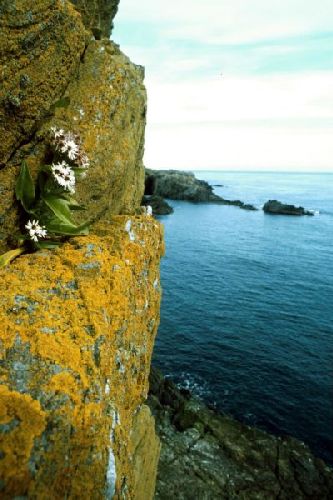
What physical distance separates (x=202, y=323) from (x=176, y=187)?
124413 millimetres

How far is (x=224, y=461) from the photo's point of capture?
23.9 meters

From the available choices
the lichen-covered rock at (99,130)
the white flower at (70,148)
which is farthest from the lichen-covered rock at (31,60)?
the white flower at (70,148)

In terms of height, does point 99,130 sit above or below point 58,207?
above

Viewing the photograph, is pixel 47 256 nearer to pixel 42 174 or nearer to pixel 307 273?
pixel 42 174

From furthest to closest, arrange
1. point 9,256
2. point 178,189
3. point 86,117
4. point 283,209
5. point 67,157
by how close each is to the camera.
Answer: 1. point 178,189
2. point 283,209
3. point 86,117
4. point 67,157
5. point 9,256

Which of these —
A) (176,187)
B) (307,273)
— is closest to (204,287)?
(307,273)

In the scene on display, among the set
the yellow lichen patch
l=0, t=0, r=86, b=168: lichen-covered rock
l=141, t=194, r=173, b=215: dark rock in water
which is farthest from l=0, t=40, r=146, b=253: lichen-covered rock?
l=141, t=194, r=173, b=215: dark rock in water

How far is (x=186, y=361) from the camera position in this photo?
36.2 metres

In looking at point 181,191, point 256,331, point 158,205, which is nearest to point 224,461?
point 256,331

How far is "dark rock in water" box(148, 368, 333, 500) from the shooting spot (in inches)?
846

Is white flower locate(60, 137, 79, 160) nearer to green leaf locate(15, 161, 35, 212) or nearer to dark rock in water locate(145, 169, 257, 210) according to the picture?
green leaf locate(15, 161, 35, 212)

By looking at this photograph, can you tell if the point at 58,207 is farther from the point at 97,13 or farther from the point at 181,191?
the point at 181,191

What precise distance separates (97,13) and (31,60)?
432cm

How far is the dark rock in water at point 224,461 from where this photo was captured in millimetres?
21500
